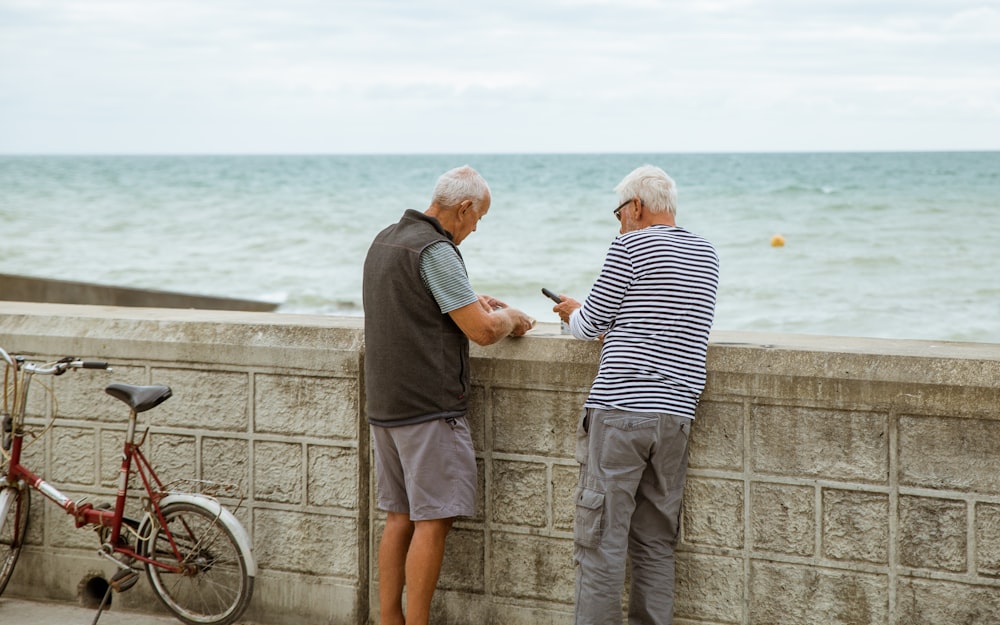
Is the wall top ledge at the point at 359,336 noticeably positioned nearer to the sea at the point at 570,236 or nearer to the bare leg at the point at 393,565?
the bare leg at the point at 393,565

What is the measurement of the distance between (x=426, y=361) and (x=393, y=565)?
805 mm

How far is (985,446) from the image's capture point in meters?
3.67

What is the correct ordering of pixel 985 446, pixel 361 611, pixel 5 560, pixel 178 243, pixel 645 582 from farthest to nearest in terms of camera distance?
pixel 178 243, pixel 5 560, pixel 361 611, pixel 645 582, pixel 985 446

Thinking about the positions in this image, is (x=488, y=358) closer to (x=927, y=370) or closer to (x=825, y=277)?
(x=927, y=370)

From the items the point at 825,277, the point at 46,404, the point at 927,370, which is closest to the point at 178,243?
the point at 825,277

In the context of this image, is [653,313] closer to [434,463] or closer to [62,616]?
[434,463]

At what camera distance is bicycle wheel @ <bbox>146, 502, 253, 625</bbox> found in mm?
4492

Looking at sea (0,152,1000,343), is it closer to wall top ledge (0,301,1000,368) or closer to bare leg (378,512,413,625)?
wall top ledge (0,301,1000,368)

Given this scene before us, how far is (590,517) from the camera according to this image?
372cm

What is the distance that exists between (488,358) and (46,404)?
206 centimetres

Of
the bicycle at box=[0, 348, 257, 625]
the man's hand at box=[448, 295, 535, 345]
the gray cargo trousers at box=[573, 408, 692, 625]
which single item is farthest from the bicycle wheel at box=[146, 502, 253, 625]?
the gray cargo trousers at box=[573, 408, 692, 625]

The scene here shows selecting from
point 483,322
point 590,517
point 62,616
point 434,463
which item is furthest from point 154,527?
point 590,517

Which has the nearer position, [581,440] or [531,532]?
[581,440]

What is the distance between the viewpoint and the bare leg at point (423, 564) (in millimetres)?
3996
